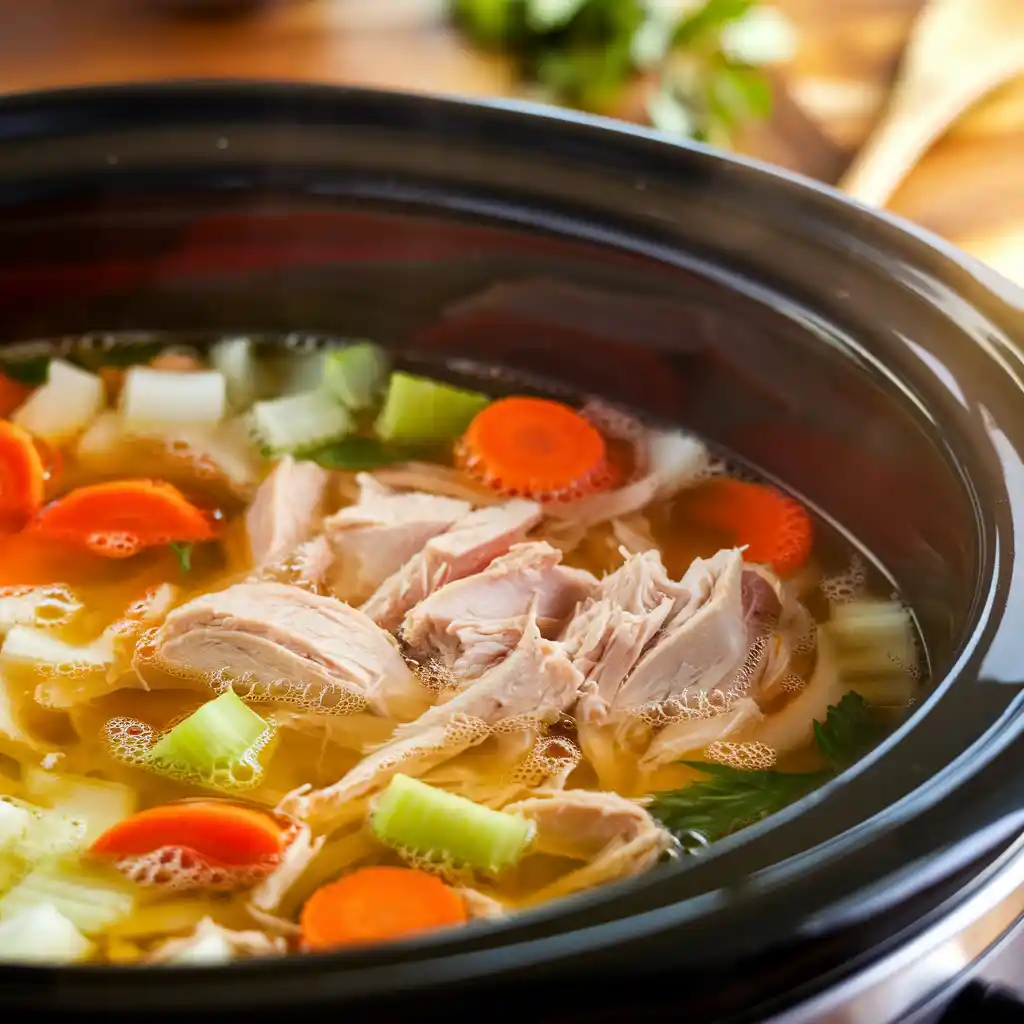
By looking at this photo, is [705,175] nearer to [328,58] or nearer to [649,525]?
[649,525]

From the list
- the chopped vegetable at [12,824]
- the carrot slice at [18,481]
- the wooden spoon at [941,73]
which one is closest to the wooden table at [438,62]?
the wooden spoon at [941,73]

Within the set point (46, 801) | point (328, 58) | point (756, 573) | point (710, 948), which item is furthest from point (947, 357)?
point (328, 58)

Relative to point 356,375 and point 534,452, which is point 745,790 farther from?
point 356,375

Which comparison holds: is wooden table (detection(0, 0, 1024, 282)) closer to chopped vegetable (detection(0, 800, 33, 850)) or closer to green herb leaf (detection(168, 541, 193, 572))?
green herb leaf (detection(168, 541, 193, 572))

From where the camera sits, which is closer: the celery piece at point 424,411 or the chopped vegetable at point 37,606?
the chopped vegetable at point 37,606

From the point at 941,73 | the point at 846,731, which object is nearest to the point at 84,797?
the point at 846,731

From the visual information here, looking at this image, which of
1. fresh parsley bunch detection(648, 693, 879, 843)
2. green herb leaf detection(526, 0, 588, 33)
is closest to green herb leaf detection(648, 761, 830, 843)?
fresh parsley bunch detection(648, 693, 879, 843)

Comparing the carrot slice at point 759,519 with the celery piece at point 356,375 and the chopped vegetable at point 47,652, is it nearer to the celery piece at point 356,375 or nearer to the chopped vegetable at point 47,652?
the celery piece at point 356,375
